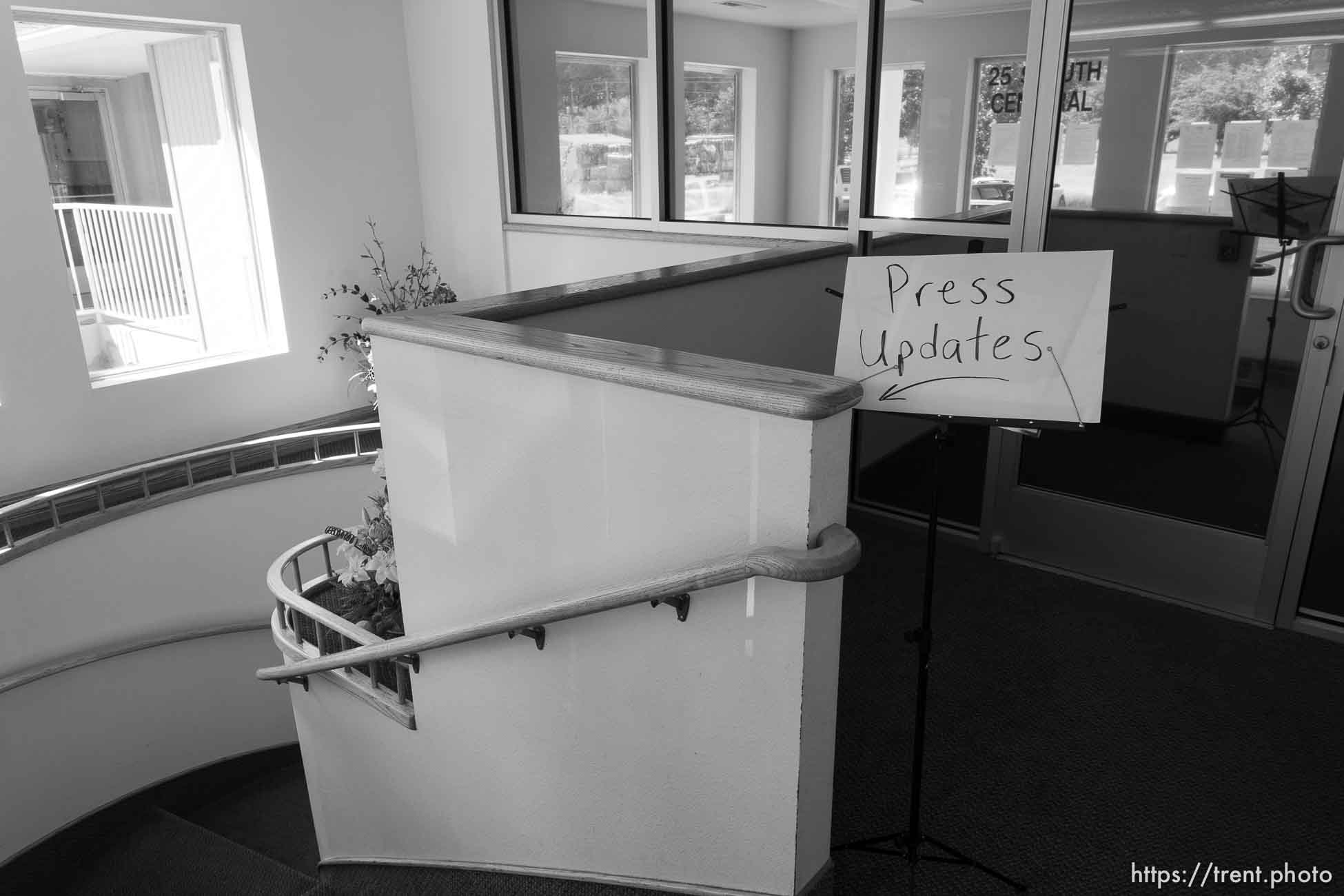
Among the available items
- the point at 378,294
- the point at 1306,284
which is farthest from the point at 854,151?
the point at 378,294

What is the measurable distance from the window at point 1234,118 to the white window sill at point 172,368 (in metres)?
4.92

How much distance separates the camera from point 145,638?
5270 millimetres

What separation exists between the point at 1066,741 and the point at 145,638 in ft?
16.0

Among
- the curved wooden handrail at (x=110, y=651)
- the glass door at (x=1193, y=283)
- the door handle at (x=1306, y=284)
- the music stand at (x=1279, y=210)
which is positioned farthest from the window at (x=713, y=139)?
the door handle at (x=1306, y=284)

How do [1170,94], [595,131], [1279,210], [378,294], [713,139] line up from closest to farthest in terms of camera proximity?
[1279,210], [1170,94], [595,131], [378,294], [713,139]

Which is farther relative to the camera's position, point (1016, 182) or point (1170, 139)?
point (1016, 182)

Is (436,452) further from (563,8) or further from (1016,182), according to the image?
(563,8)

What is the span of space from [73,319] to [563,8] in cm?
323

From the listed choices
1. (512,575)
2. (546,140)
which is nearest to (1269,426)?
(512,575)

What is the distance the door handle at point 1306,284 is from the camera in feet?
9.06

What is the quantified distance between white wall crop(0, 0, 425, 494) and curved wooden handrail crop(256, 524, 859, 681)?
150 inches

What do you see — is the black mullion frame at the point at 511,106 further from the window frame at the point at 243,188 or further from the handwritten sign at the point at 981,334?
the handwritten sign at the point at 981,334

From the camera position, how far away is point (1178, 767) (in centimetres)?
238

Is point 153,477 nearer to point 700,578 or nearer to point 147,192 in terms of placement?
point 147,192
